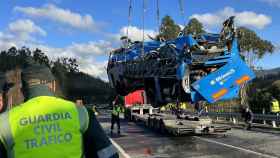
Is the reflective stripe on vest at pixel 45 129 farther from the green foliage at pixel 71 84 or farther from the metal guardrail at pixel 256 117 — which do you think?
the metal guardrail at pixel 256 117

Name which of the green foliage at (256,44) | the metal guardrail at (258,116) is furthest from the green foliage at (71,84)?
the green foliage at (256,44)

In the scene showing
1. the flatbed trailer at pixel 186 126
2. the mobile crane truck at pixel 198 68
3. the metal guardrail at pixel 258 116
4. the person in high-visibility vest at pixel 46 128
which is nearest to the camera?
the person in high-visibility vest at pixel 46 128

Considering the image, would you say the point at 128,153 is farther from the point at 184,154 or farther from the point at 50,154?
the point at 50,154

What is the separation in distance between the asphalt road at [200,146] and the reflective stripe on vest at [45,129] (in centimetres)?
1089

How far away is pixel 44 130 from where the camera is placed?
312 cm

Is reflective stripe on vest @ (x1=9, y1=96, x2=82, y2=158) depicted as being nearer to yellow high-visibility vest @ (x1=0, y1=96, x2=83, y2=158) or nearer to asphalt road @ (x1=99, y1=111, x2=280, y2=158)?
yellow high-visibility vest @ (x1=0, y1=96, x2=83, y2=158)

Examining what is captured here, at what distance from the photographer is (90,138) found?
3209 millimetres

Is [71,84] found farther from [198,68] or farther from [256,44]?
[256,44]

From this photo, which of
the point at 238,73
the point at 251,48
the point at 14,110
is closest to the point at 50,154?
the point at 14,110

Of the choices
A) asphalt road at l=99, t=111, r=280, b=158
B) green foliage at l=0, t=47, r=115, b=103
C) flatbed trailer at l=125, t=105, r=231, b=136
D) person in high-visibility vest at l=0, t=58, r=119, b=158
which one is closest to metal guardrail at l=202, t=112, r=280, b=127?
asphalt road at l=99, t=111, r=280, b=158

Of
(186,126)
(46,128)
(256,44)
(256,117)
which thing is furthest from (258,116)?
(256,44)

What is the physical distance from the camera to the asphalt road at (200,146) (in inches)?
567

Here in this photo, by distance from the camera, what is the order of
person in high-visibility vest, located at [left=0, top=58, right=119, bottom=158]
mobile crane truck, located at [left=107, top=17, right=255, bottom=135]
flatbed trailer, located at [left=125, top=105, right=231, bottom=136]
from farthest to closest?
flatbed trailer, located at [left=125, top=105, right=231, bottom=136]
mobile crane truck, located at [left=107, top=17, right=255, bottom=135]
person in high-visibility vest, located at [left=0, top=58, right=119, bottom=158]

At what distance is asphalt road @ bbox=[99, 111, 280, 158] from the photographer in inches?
567
